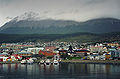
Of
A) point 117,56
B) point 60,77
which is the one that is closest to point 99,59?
point 117,56

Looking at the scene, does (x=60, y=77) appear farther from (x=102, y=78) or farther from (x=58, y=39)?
(x=58, y=39)

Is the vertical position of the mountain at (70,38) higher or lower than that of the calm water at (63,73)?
higher

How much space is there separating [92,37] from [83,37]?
243 inches

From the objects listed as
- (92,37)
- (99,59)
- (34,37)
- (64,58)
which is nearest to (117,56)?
(99,59)

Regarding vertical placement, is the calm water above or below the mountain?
below

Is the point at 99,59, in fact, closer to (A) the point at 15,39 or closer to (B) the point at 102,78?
(B) the point at 102,78

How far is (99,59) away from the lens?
95.2 meters

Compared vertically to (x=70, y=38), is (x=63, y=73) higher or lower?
lower

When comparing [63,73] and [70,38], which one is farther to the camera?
[70,38]

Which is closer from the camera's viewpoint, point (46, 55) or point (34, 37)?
point (46, 55)

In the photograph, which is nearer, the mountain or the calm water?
the calm water

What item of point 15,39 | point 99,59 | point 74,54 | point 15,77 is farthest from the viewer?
point 15,39

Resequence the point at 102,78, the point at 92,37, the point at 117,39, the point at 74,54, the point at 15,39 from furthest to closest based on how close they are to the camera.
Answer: the point at 15,39, the point at 92,37, the point at 117,39, the point at 74,54, the point at 102,78

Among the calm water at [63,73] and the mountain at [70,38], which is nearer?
the calm water at [63,73]
